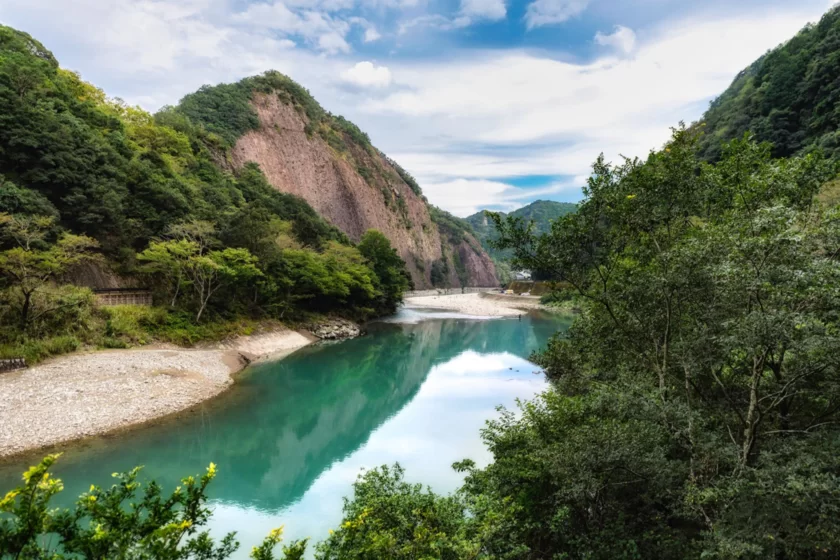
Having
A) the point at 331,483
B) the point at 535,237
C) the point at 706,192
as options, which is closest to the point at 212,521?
the point at 331,483

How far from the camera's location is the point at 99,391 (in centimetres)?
1249

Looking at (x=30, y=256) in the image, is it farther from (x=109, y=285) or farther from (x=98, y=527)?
(x=98, y=527)

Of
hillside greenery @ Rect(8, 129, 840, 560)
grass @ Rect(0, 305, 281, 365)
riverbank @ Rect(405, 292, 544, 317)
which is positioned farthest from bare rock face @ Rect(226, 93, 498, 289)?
hillside greenery @ Rect(8, 129, 840, 560)

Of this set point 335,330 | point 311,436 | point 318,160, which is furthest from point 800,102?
point 318,160

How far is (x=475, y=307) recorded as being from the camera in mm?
54062

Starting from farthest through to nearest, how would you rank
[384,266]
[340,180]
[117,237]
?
1. [340,180]
2. [384,266]
3. [117,237]

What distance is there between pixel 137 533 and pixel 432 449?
384 inches

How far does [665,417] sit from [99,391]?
1463 cm

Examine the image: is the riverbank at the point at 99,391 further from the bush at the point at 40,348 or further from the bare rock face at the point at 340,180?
the bare rock face at the point at 340,180

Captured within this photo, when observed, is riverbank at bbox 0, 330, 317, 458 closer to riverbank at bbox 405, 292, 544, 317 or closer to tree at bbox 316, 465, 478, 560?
tree at bbox 316, 465, 478, 560

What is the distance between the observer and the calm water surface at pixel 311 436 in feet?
29.3

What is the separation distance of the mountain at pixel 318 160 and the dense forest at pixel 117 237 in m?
16.1

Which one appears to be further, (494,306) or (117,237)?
(494,306)

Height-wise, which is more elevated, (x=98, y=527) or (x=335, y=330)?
(x=98, y=527)
